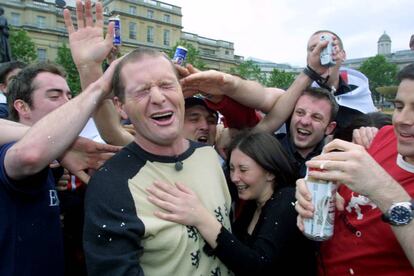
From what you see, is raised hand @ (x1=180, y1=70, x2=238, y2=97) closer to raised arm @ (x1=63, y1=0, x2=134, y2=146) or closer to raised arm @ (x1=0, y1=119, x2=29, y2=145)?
raised arm @ (x1=63, y1=0, x2=134, y2=146)

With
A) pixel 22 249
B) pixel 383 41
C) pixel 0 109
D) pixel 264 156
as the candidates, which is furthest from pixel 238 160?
pixel 383 41

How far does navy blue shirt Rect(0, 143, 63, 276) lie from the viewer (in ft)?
5.86

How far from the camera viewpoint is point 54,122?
167cm

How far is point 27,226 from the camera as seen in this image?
6.21 ft

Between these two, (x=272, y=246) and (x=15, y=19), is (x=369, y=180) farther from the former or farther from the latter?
(x=15, y=19)

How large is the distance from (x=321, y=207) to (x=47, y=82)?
232 centimetres

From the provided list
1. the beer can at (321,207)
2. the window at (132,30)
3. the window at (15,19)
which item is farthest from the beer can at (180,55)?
the window at (132,30)

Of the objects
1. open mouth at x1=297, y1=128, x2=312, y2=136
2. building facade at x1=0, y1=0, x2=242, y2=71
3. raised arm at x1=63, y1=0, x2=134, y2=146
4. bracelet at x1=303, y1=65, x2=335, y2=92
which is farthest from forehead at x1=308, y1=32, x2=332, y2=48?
building facade at x1=0, y1=0, x2=242, y2=71

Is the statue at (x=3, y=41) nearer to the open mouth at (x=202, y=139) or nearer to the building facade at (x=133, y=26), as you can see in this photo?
the open mouth at (x=202, y=139)

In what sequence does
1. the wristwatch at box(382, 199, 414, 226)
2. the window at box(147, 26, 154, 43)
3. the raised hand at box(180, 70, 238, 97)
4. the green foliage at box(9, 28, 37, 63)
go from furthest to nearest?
the window at box(147, 26, 154, 43), the green foliage at box(9, 28, 37, 63), the raised hand at box(180, 70, 238, 97), the wristwatch at box(382, 199, 414, 226)

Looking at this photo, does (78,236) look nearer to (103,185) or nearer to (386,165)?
(103,185)

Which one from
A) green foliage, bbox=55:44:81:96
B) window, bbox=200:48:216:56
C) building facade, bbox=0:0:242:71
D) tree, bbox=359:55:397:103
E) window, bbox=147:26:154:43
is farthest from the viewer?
tree, bbox=359:55:397:103

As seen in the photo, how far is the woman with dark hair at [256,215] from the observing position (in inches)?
67.7

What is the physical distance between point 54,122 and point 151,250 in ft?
2.48
